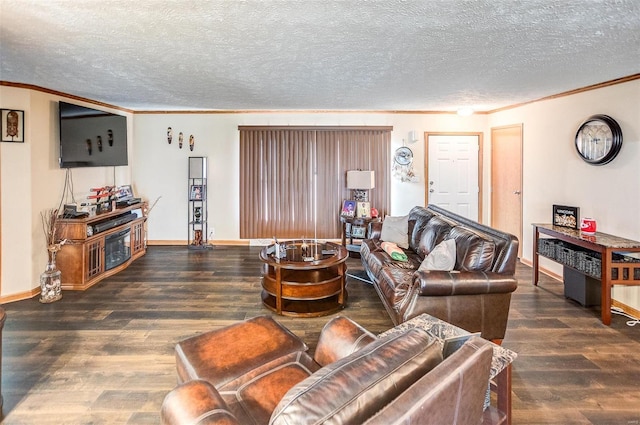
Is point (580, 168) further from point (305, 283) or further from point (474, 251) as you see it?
point (305, 283)

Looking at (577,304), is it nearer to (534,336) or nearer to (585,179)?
(534,336)

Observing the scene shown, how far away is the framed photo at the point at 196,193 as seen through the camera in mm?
6430

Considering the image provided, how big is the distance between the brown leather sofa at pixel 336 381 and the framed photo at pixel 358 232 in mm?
3923

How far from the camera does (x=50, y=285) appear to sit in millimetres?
3895

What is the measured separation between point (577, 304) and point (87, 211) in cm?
568

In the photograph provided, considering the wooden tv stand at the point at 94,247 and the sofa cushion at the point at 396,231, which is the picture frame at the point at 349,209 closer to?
the sofa cushion at the point at 396,231

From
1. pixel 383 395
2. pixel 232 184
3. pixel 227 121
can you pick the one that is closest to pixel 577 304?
pixel 383 395

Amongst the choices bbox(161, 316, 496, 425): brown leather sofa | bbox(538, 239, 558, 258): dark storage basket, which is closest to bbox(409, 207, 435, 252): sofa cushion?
bbox(538, 239, 558, 258): dark storage basket

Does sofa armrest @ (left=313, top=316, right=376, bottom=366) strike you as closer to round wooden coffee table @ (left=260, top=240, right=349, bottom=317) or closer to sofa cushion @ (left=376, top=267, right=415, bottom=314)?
sofa cushion @ (left=376, top=267, right=415, bottom=314)

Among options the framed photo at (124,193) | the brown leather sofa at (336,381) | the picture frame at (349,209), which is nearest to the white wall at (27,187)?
the framed photo at (124,193)

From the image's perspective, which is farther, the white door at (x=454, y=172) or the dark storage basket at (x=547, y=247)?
the white door at (x=454, y=172)

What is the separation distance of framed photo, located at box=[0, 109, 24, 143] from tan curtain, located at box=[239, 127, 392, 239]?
10.1 ft

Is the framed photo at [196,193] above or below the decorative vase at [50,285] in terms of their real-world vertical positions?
above

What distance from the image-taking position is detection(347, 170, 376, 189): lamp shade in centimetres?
600
